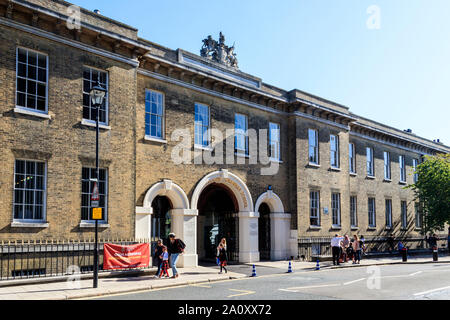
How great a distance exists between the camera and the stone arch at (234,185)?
Result: 2113 centimetres

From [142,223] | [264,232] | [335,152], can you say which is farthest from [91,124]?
[335,152]

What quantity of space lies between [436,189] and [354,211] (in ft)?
22.1

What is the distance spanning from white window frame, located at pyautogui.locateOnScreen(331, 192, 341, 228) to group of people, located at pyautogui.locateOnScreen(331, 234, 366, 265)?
2976mm

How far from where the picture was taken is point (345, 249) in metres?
24.1

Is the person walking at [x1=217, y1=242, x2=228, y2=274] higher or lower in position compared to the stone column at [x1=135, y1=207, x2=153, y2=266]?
lower

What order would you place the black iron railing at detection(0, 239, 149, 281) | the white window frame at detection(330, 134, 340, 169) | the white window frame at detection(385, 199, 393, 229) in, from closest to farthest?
the black iron railing at detection(0, 239, 149, 281)
the white window frame at detection(330, 134, 340, 169)
the white window frame at detection(385, 199, 393, 229)

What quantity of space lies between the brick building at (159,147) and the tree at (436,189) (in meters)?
3.56

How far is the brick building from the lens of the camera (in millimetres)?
14742

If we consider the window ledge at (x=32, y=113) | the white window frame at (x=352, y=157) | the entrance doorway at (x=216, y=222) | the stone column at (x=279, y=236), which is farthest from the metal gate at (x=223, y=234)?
the window ledge at (x=32, y=113)

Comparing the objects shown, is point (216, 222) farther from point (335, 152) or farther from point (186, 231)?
point (335, 152)

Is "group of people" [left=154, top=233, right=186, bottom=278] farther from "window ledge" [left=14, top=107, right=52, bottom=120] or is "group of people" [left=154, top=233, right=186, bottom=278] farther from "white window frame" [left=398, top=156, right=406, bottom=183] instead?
"white window frame" [left=398, top=156, right=406, bottom=183]

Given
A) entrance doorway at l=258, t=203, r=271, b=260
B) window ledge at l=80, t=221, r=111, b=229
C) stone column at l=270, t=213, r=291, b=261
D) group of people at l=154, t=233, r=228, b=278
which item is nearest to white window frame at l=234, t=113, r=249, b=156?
entrance doorway at l=258, t=203, r=271, b=260

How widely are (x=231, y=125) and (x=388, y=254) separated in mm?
15142

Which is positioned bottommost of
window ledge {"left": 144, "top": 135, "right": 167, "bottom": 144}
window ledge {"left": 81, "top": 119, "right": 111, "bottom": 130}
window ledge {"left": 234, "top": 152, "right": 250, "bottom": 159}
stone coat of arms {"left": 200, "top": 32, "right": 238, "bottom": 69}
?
window ledge {"left": 234, "top": 152, "right": 250, "bottom": 159}
